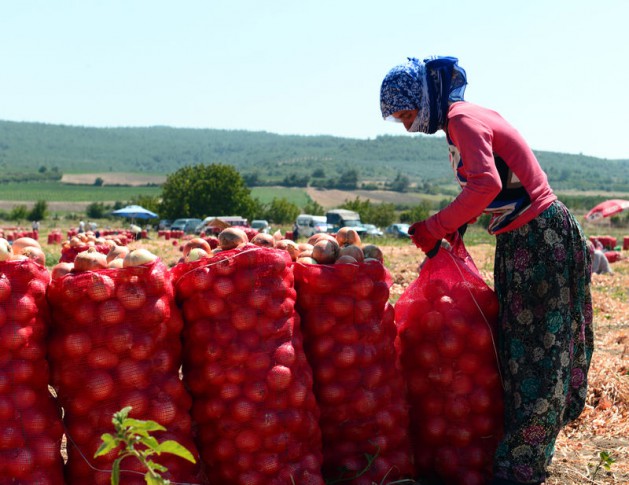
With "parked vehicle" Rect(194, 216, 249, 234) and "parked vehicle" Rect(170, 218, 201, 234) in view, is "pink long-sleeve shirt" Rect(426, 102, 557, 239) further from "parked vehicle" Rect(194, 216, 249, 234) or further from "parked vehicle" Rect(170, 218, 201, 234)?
"parked vehicle" Rect(170, 218, 201, 234)

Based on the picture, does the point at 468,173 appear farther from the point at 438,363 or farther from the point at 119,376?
the point at 119,376

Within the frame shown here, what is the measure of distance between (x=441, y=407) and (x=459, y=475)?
0.96ft

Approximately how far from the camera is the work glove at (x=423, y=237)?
3154mm

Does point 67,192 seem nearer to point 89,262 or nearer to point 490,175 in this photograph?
point 89,262

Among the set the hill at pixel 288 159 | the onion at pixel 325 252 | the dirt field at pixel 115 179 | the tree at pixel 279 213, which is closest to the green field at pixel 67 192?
the dirt field at pixel 115 179

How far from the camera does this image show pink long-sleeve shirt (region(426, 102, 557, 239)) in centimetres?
287

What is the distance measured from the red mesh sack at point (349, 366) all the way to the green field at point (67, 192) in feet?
322

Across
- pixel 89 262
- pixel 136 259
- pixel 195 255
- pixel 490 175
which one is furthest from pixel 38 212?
pixel 490 175

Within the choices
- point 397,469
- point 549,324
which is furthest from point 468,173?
point 397,469

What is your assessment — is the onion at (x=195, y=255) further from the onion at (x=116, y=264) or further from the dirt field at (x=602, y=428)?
the dirt field at (x=602, y=428)

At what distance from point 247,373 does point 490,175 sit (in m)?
1.19

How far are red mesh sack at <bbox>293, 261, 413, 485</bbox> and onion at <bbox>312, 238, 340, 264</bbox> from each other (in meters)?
0.09

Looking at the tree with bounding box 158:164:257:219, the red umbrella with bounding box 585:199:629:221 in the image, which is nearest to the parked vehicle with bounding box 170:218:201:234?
the tree with bounding box 158:164:257:219

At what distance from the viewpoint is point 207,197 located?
5762 centimetres
